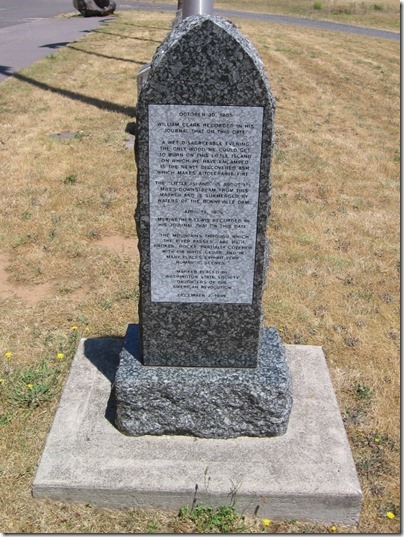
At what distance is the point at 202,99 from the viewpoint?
9.75 ft

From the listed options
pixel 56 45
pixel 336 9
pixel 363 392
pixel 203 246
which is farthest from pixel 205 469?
pixel 336 9

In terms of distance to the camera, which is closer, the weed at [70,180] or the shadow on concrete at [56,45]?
the weed at [70,180]

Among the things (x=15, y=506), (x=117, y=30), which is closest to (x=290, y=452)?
(x=15, y=506)

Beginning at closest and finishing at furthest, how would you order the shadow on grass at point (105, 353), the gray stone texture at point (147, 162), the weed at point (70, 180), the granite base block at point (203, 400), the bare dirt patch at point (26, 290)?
the gray stone texture at point (147, 162)
the granite base block at point (203, 400)
the shadow on grass at point (105, 353)
the bare dirt patch at point (26, 290)
the weed at point (70, 180)

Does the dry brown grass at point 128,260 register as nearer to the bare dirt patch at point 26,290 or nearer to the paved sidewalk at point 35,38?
the bare dirt patch at point 26,290

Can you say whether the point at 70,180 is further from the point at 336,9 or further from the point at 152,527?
the point at 336,9

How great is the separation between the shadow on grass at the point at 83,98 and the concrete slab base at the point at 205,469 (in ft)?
27.6

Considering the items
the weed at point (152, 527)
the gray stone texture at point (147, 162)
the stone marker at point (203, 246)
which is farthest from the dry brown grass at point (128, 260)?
the gray stone texture at point (147, 162)

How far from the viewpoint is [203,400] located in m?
3.45

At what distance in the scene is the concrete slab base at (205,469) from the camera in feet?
10.5

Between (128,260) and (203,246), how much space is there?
104 inches

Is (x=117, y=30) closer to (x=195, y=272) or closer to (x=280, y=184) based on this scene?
(x=280, y=184)

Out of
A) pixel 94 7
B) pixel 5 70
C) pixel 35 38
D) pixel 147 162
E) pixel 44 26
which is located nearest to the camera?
pixel 147 162

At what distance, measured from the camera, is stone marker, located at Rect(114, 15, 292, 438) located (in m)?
2.93
